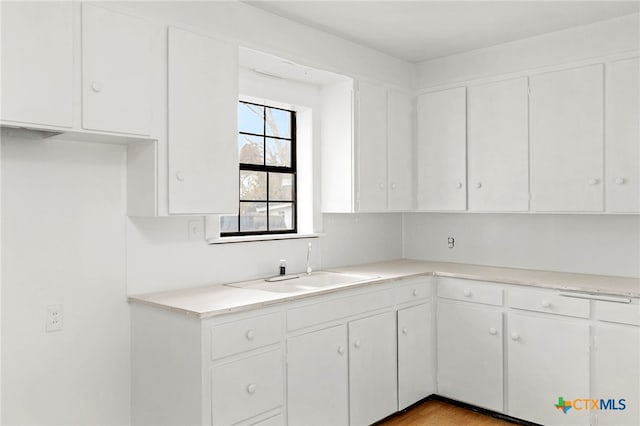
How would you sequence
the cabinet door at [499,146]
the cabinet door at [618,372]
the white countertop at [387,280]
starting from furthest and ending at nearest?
the cabinet door at [499,146]
the cabinet door at [618,372]
the white countertop at [387,280]

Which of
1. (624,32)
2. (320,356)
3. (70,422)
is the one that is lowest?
(70,422)

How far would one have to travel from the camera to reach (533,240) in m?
3.68

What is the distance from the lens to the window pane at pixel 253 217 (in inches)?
130

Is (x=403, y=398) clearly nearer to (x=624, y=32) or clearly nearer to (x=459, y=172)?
(x=459, y=172)

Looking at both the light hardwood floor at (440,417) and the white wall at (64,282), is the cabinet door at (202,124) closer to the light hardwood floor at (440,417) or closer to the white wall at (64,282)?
the white wall at (64,282)

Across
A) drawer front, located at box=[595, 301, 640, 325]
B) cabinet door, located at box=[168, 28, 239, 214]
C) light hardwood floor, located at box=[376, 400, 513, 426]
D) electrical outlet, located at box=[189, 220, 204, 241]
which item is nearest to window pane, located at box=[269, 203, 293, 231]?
electrical outlet, located at box=[189, 220, 204, 241]

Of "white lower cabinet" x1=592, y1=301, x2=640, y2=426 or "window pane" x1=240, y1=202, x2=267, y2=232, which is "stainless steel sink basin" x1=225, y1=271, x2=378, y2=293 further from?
"white lower cabinet" x1=592, y1=301, x2=640, y2=426

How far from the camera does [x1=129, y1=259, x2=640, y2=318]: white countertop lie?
236 cm

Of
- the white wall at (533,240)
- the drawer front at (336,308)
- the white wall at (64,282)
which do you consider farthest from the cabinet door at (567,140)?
the white wall at (64,282)

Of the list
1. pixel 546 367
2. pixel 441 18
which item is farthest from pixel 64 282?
pixel 546 367

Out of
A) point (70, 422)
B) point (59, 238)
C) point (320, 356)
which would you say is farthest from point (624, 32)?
point (70, 422)

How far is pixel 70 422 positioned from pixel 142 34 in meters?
1.87

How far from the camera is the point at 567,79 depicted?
3.25m

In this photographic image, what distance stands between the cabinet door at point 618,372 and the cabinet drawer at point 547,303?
0.46 feet
